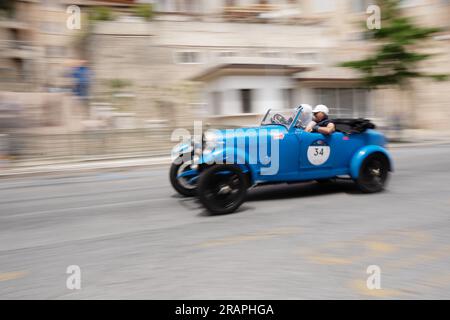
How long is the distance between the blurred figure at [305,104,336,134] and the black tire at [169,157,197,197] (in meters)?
2.00

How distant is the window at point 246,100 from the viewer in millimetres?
24061

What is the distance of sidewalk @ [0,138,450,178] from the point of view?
12.4 metres

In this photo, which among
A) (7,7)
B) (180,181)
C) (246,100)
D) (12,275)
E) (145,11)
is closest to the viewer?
(12,275)

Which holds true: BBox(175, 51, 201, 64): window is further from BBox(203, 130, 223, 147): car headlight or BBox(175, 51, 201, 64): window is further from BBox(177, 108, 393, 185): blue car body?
BBox(203, 130, 223, 147): car headlight

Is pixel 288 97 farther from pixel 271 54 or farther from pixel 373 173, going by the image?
pixel 373 173

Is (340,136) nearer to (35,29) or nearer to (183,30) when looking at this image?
(183,30)

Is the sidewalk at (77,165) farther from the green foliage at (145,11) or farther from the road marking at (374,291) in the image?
the green foliage at (145,11)

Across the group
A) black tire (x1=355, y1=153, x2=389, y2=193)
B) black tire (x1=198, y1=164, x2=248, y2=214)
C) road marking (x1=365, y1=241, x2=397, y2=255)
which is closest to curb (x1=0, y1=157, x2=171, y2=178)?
black tire (x1=355, y1=153, x2=389, y2=193)

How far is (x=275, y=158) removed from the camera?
6.70 metres

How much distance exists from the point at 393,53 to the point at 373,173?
1273 cm

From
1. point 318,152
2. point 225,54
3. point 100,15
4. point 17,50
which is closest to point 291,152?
point 318,152

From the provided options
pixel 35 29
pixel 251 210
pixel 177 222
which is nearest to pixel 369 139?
pixel 251 210

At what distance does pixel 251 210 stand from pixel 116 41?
22685 mm

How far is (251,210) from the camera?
6.55 metres
